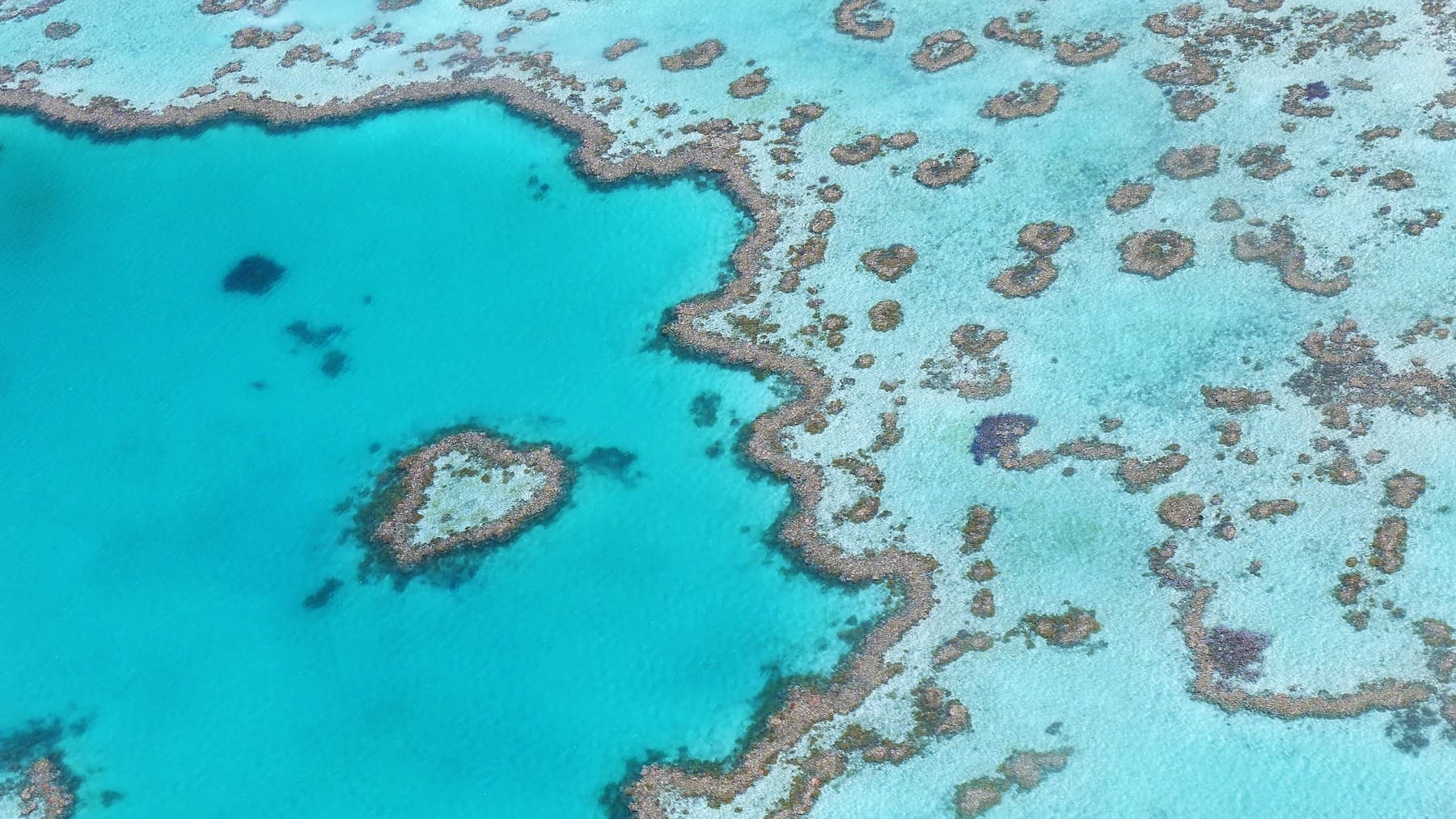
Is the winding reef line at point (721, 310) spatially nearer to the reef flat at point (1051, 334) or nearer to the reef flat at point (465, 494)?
the reef flat at point (1051, 334)

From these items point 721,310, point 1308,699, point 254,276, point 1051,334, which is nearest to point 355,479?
point 254,276

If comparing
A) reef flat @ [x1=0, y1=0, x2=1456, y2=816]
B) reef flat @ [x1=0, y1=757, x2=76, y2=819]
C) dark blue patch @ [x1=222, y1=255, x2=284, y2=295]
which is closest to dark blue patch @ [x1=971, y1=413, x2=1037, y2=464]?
reef flat @ [x1=0, y1=0, x2=1456, y2=816]

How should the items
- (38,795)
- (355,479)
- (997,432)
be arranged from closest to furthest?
(38,795), (997,432), (355,479)

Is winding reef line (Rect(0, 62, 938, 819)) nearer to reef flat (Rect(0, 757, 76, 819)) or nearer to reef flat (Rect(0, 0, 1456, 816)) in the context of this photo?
reef flat (Rect(0, 0, 1456, 816))

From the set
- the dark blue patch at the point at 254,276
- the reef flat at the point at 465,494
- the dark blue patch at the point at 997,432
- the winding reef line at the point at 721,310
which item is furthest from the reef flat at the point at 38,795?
the dark blue patch at the point at 997,432

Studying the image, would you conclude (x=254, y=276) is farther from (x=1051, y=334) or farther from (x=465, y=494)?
(x=1051, y=334)

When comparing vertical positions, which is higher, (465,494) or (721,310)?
(721,310)

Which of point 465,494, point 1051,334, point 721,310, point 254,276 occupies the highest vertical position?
point 254,276
